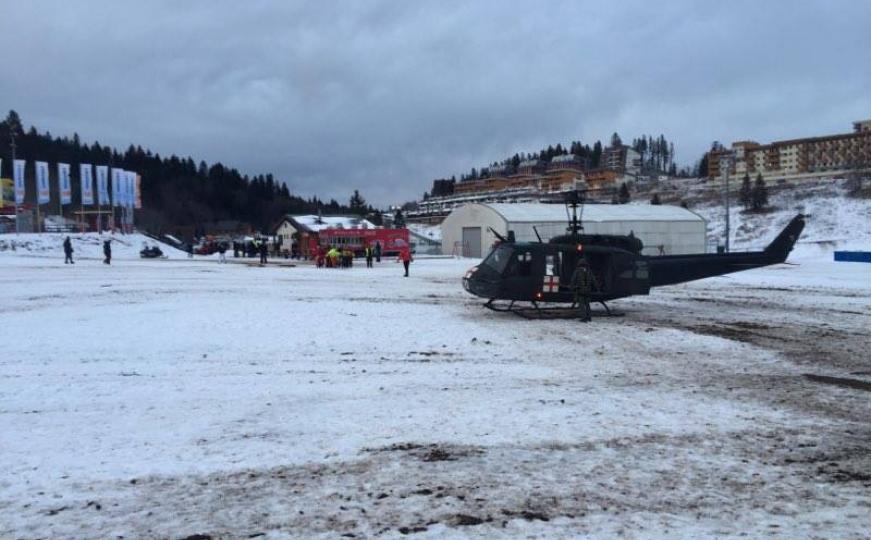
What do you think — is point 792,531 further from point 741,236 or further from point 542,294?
point 741,236

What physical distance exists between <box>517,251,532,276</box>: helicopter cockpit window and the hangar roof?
39036mm

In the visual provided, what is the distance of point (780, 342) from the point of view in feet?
40.5

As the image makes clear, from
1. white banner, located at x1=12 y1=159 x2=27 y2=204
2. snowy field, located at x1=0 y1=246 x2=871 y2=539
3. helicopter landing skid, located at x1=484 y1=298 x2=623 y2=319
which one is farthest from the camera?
white banner, located at x1=12 y1=159 x2=27 y2=204

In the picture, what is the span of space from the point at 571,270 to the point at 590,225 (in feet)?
132

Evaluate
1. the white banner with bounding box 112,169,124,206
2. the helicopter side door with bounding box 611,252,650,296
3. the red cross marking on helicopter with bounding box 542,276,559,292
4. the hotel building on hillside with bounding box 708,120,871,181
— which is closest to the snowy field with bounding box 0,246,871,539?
the red cross marking on helicopter with bounding box 542,276,559,292

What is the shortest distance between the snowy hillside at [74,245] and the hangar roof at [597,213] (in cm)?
3104

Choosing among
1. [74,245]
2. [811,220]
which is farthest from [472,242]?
[811,220]

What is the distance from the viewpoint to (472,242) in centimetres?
5844

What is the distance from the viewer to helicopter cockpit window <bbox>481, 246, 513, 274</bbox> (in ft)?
50.6

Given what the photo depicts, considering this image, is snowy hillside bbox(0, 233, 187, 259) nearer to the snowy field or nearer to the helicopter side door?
the snowy field

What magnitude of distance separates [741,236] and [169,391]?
2754 inches

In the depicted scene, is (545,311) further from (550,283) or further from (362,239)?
(362,239)

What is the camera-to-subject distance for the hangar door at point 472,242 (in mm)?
57750

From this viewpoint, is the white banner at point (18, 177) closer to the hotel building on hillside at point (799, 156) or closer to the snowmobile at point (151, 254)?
the snowmobile at point (151, 254)
